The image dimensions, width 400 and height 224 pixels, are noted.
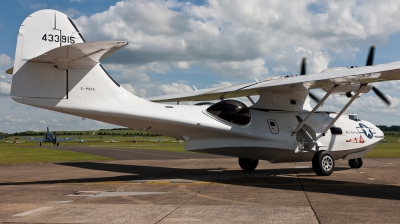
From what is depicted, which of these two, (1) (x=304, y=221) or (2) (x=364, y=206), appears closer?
(1) (x=304, y=221)

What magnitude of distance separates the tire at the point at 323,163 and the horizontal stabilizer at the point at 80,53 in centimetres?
1043

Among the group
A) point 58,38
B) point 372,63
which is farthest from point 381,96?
point 58,38

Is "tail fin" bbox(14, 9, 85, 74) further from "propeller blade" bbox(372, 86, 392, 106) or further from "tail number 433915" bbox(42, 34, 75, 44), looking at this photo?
"propeller blade" bbox(372, 86, 392, 106)

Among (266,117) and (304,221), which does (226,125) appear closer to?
(266,117)

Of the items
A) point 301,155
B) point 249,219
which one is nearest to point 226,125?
point 301,155

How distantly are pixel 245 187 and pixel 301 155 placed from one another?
5775mm

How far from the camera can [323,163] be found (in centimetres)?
1855

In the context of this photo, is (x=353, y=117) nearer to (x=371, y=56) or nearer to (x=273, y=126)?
(x=371, y=56)

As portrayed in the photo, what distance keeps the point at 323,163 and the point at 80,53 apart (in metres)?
11.6

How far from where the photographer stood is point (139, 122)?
15.9m

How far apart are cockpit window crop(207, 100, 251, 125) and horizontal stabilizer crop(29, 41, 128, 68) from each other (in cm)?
558

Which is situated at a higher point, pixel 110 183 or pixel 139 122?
pixel 139 122

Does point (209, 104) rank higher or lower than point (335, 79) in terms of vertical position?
lower

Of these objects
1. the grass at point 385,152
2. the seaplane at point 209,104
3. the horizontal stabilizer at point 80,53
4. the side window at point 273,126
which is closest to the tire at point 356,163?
the seaplane at point 209,104
